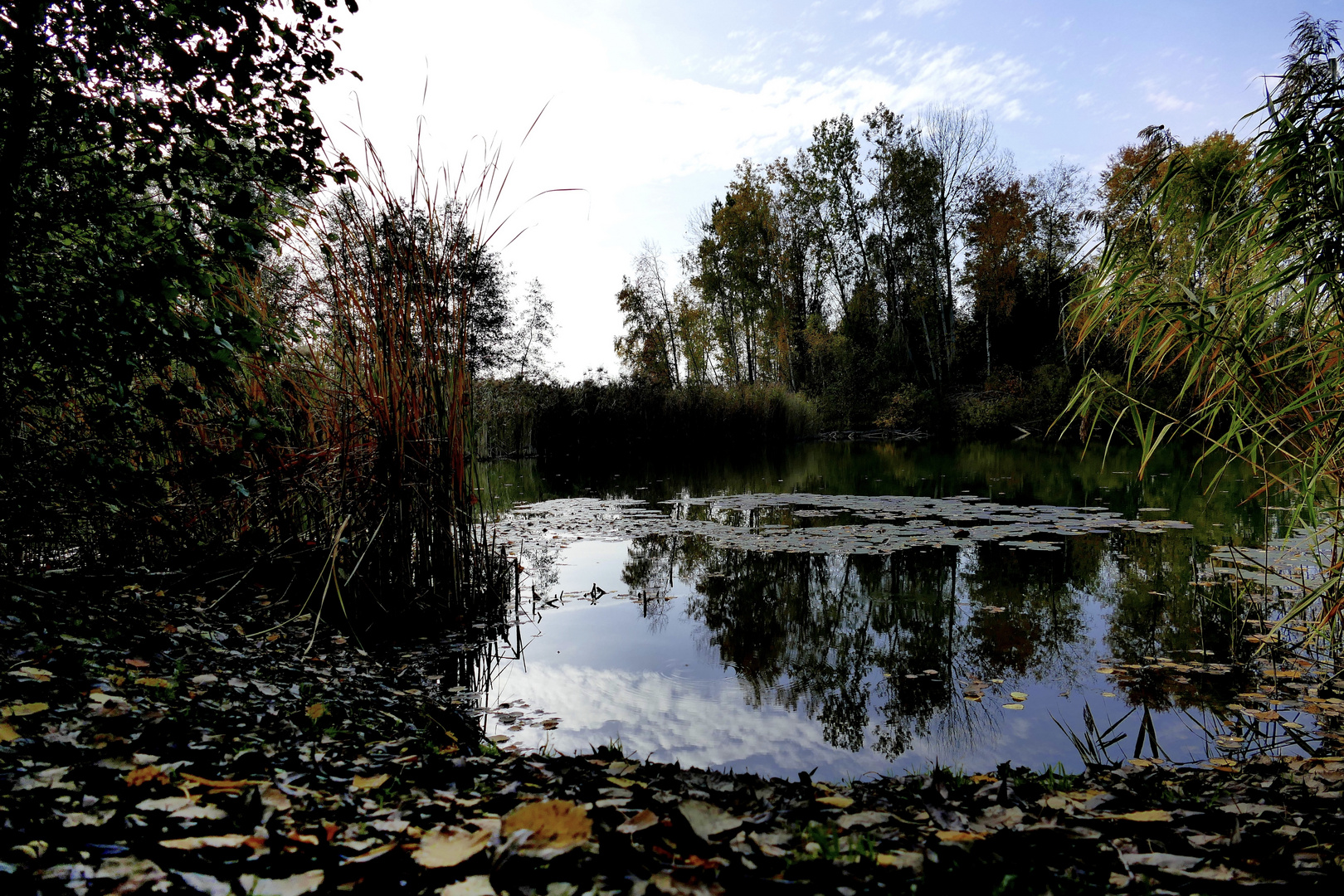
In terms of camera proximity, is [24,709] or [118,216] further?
[118,216]

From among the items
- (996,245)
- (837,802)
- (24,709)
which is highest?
(996,245)

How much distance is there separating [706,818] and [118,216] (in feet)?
8.68

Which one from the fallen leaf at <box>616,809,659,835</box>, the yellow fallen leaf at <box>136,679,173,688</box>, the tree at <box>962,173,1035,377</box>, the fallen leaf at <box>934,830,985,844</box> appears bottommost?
the fallen leaf at <box>934,830,985,844</box>

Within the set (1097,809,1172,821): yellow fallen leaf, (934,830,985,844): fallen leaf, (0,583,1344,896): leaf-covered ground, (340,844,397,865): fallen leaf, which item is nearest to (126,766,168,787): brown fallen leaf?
(0,583,1344,896): leaf-covered ground

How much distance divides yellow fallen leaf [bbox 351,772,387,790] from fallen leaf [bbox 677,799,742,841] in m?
0.67

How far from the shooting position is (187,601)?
9.51 feet

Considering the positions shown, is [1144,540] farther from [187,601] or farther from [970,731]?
[187,601]

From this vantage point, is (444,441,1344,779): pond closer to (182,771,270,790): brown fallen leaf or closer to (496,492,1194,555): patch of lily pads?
(496,492,1194,555): patch of lily pads

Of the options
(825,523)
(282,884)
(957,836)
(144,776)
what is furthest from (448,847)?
(825,523)

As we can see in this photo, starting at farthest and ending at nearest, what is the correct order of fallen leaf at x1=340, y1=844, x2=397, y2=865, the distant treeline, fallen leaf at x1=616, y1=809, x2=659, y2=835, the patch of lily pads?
Answer: the distant treeline < the patch of lily pads < fallen leaf at x1=616, y1=809, x2=659, y2=835 < fallen leaf at x1=340, y1=844, x2=397, y2=865

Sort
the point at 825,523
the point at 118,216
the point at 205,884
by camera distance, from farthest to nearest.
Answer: the point at 825,523 → the point at 118,216 → the point at 205,884

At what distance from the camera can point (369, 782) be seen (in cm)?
145

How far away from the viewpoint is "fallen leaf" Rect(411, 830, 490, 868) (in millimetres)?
1051

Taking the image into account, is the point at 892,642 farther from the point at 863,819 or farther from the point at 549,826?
the point at 549,826
